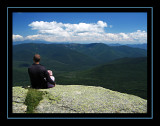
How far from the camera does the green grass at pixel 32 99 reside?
1161 centimetres

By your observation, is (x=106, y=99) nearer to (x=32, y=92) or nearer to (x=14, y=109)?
(x=32, y=92)

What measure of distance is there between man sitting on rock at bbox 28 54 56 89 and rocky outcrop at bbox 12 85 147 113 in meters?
0.78

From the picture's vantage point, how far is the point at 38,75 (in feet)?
44.0

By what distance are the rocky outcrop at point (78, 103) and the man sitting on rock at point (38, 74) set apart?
78cm

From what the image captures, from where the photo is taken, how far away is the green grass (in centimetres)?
1161

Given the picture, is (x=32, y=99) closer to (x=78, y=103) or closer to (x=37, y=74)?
(x=37, y=74)

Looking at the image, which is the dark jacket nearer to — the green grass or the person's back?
the person's back

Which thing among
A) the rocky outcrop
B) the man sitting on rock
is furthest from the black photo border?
the man sitting on rock

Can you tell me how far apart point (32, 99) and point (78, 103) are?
12.1ft
